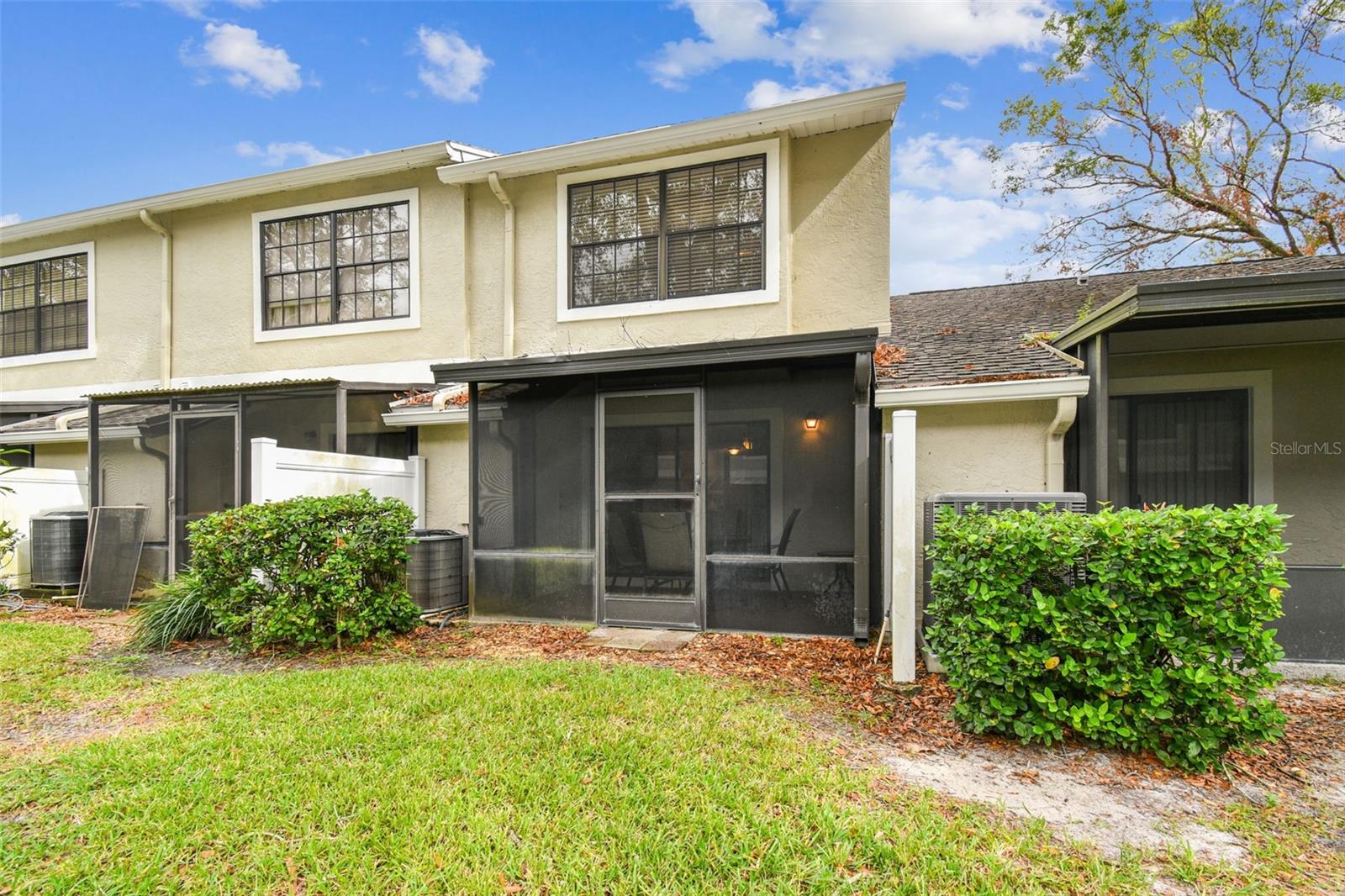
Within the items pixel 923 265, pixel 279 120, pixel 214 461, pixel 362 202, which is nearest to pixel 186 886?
pixel 214 461

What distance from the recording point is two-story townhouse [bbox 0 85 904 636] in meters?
6.58

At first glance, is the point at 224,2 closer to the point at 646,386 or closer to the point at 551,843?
the point at 646,386

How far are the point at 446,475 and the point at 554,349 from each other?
2.17 m

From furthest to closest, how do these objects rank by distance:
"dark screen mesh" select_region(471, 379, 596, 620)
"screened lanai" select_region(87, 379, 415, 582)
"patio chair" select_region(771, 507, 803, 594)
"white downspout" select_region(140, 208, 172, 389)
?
"white downspout" select_region(140, 208, 172, 389) → "screened lanai" select_region(87, 379, 415, 582) → "dark screen mesh" select_region(471, 379, 596, 620) → "patio chair" select_region(771, 507, 803, 594)

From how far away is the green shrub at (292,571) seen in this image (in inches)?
236

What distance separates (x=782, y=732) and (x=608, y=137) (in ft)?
23.7

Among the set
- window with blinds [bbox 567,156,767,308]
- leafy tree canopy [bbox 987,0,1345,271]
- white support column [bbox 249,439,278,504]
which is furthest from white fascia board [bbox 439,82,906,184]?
leafy tree canopy [bbox 987,0,1345,271]

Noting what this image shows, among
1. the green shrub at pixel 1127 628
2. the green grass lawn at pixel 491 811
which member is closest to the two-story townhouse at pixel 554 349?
the green shrub at pixel 1127 628

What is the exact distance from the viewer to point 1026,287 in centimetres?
1122

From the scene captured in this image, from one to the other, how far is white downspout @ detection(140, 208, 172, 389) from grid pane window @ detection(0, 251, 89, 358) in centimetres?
191

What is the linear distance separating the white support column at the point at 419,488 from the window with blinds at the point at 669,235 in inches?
113

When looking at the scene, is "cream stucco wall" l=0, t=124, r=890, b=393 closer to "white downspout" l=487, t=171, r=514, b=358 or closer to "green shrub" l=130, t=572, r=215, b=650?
"white downspout" l=487, t=171, r=514, b=358

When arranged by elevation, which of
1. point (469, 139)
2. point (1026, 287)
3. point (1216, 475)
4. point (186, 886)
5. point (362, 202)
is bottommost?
point (186, 886)

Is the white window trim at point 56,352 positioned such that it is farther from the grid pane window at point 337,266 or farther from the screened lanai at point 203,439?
the grid pane window at point 337,266
